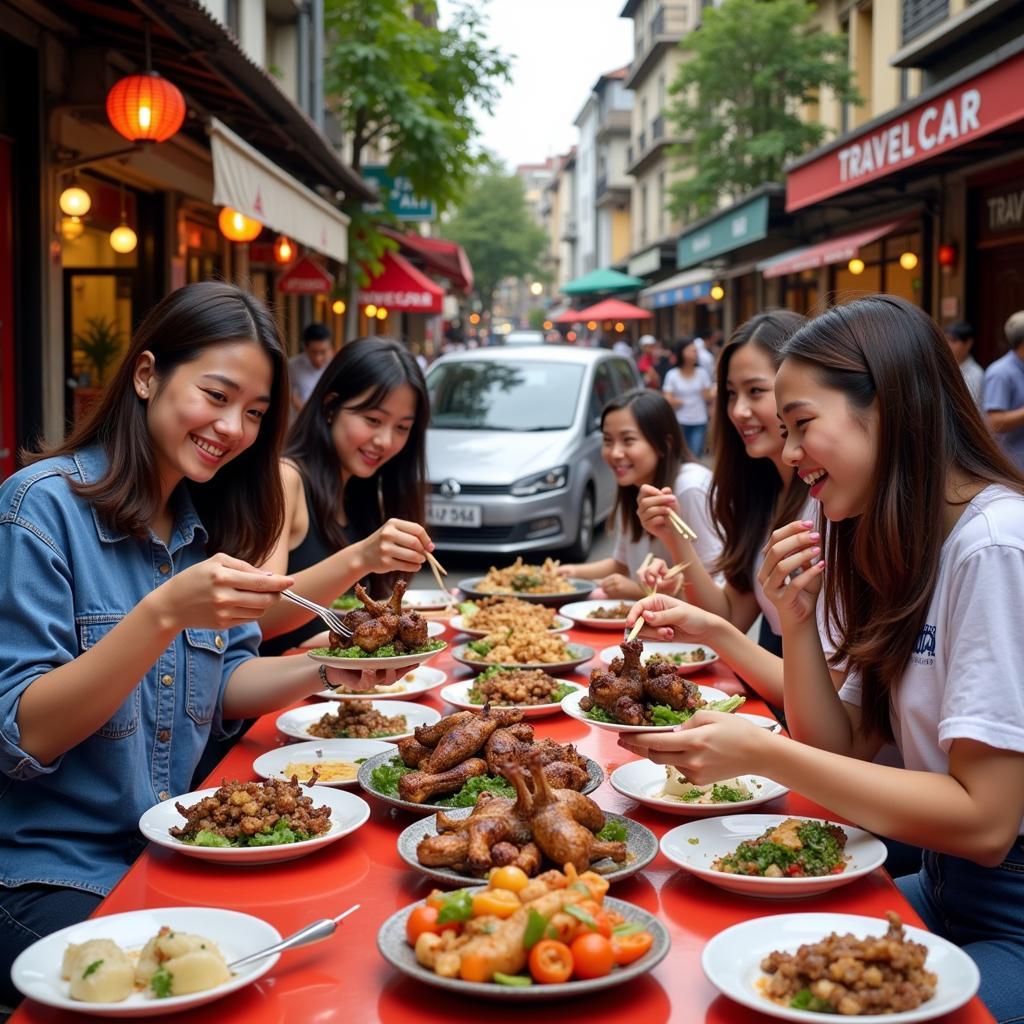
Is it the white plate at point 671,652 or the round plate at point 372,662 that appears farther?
the white plate at point 671,652

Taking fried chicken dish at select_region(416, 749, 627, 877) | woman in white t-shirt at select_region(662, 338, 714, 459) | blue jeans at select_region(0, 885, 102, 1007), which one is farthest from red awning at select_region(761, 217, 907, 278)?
blue jeans at select_region(0, 885, 102, 1007)

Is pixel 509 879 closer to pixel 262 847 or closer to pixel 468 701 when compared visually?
pixel 262 847

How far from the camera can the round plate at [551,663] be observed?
390 cm

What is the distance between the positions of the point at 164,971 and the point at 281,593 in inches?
35.9

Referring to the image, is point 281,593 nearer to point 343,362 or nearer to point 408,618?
point 408,618

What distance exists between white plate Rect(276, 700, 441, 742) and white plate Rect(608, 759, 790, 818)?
2.35ft

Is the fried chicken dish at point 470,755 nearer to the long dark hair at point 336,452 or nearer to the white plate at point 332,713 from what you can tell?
the white plate at point 332,713

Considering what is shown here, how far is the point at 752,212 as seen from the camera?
2241 cm

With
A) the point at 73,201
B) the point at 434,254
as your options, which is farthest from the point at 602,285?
the point at 73,201

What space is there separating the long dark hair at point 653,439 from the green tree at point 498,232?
2777 inches

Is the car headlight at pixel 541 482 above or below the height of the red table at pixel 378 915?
above

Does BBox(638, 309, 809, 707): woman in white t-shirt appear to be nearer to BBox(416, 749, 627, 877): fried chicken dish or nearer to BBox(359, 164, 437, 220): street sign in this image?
BBox(416, 749, 627, 877): fried chicken dish

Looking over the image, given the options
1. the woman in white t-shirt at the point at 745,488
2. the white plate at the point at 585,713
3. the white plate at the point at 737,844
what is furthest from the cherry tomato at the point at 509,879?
the woman in white t-shirt at the point at 745,488

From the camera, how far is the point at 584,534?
11.6 meters
